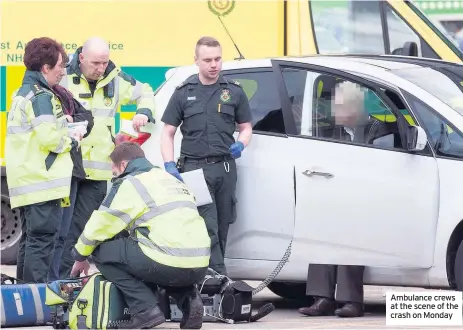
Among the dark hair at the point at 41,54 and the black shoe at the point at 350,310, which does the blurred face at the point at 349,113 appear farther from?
the dark hair at the point at 41,54

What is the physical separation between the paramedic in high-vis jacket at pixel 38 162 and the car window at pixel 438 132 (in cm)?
214

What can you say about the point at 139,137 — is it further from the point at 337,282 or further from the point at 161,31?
the point at 161,31

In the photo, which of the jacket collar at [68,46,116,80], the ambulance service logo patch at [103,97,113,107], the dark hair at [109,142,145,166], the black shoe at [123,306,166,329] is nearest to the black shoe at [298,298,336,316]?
the black shoe at [123,306,166,329]

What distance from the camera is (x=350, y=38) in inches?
481

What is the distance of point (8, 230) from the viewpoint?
488 inches

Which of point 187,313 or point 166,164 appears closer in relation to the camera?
point 187,313

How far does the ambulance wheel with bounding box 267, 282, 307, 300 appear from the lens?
32.5 feet

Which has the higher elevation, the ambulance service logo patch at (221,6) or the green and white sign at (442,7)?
the green and white sign at (442,7)

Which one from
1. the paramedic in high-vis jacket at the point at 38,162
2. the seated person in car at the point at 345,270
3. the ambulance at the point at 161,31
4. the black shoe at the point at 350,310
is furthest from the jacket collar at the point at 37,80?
the ambulance at the point at 161,31

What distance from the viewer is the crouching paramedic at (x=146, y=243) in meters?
7.82

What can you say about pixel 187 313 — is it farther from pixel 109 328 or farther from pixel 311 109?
pixel 311 109

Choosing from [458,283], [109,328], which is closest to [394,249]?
[458,283]

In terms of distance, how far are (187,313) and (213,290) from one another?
43 cm

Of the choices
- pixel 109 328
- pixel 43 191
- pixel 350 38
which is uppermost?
pixel 350 38
